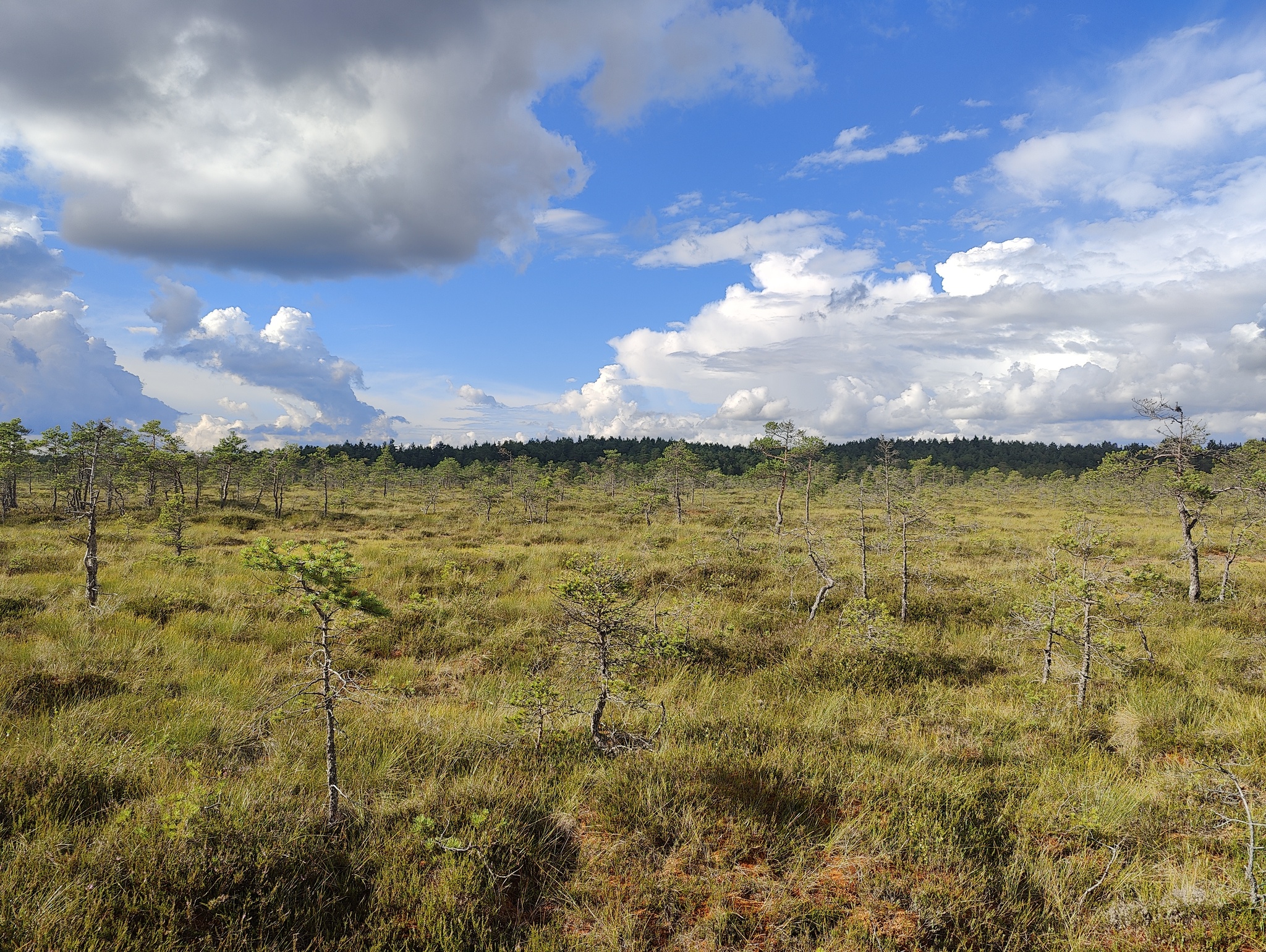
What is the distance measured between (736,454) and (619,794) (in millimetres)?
120454

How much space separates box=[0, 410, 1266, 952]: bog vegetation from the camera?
126 inches

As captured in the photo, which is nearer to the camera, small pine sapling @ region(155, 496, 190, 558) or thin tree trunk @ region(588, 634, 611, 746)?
thin tree trunk @ region(588, 634, 611, 746)

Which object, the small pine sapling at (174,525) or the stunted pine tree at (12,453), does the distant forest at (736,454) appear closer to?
the stunted pine tree at (12,453)

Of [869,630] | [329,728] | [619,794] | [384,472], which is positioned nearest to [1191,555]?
[869,630]

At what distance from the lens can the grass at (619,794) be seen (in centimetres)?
316

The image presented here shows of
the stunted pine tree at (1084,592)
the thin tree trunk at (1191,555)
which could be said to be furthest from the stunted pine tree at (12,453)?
the thin tree trunk at (1191,555)

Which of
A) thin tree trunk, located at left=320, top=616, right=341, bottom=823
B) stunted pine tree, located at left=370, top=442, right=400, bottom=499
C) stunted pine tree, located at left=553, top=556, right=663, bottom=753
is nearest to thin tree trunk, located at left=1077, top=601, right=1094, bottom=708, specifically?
stunted pine tree, located at left=553, top=556, right=663, bottom=753

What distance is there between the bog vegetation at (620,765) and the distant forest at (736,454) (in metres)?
86.4

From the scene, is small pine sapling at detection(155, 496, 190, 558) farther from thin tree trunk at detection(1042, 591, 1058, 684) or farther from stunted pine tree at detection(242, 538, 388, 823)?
thin tree trunk at detection(1042, 591, 1058, 684)

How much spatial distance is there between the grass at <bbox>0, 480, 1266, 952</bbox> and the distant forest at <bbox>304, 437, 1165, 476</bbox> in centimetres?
A: 8720

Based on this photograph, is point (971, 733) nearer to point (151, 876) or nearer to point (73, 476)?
point (151, 876)

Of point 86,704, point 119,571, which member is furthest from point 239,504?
point 86,704

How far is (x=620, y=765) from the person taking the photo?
15.8ft

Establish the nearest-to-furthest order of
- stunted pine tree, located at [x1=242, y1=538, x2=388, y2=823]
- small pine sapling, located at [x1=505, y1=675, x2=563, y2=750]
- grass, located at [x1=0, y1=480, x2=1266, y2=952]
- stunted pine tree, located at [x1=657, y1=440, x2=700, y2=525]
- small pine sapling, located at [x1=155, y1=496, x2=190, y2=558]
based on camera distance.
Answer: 1. grass, located at [x1=0, y1=480, x2=1266, y2=952]
2. stunted pine tree, located at [x1=242, y1=538, x2=388, y2=823]
3. small pine sapling, located at [x1=505, y1=675, x2=563, y2=750]
4. small pine sapling, located at [x1=155, y1=496, x2=190, y2=558]
5. stunted pine tree, located at [x1=657, y1=440, x2=700, y2=525]
